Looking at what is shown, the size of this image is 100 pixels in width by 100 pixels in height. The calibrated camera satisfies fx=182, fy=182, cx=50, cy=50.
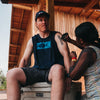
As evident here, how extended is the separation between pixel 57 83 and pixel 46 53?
0.54 metres

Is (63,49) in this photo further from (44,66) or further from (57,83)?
(57,83)

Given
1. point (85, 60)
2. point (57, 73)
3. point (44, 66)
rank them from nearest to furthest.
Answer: point (85, 60), point (57, 73), point (44, 66)

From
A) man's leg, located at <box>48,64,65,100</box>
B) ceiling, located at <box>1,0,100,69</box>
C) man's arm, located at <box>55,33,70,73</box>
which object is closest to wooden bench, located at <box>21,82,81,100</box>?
man's leg, located at <box>48,64,65,100</box>

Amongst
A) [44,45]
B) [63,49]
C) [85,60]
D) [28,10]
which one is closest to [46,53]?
[44,45]

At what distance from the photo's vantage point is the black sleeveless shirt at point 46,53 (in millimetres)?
Result: 2104

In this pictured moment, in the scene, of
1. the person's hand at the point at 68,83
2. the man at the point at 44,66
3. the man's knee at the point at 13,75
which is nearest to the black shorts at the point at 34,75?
the man at the point at 44,66

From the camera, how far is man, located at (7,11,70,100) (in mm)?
1725

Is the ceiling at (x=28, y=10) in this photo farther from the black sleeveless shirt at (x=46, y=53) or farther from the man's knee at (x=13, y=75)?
the man's knee at (x=13, y=75)

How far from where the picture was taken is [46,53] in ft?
7.03

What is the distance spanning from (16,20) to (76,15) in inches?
91.0

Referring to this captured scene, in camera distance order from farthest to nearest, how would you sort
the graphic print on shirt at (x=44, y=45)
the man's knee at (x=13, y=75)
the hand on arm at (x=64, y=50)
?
the graphic print on shirt at (x=44, y=45) → the hand on arm at (x=64, y=50) → the man's knee at (x=13, y=75)

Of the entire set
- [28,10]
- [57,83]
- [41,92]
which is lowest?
[41,92]

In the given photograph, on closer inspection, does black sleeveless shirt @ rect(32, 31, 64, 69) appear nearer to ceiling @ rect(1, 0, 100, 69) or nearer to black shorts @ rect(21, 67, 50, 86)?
black shorts @ rect(21, 67, 50, 86)

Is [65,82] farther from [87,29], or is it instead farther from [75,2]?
[75,2]
